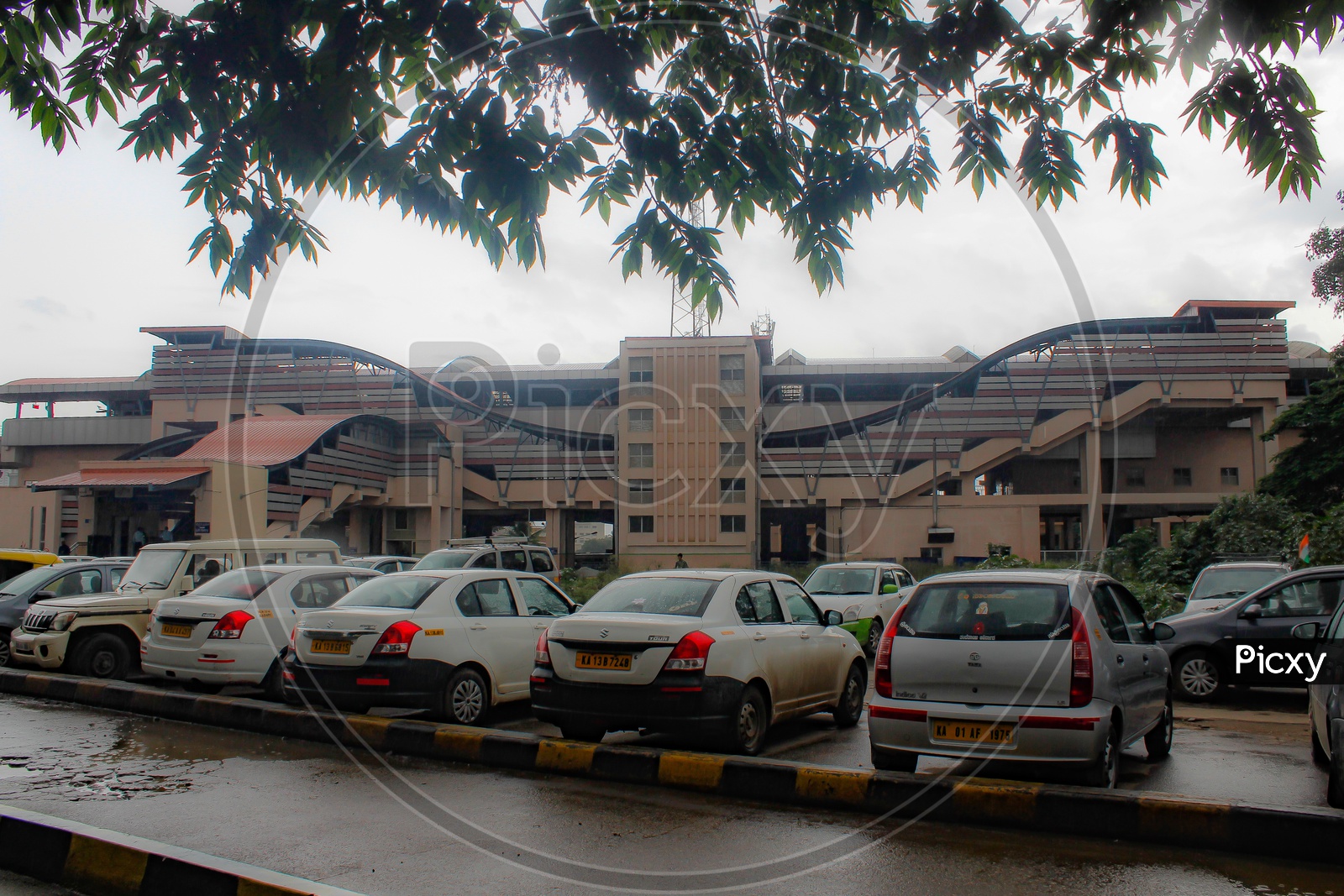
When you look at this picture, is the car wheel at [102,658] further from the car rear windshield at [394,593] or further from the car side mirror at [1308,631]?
the car side mirror at [1308,631]

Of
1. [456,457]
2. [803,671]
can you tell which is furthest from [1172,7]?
[456,457]

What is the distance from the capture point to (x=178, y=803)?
20.5 feet

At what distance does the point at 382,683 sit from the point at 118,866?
394cm

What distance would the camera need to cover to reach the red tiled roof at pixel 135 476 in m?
33.8

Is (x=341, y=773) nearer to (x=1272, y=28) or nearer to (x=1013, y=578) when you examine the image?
(x=1013, y=578)

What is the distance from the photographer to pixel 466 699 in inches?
353

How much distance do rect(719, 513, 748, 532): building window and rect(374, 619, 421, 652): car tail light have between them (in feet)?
136

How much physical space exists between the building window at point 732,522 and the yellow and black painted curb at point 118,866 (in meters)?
45.2

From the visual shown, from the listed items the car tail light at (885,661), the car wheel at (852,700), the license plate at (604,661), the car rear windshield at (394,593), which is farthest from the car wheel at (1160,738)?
the car rear windshield at (394,593)

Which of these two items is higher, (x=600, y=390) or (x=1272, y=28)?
(x=600, y=390)

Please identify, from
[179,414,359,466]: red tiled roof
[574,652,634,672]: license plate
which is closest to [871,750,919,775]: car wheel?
[574,652,634,672]: license plate

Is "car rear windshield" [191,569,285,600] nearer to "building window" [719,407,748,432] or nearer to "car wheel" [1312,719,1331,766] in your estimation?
"car wheel" [1312,719,1331,766]

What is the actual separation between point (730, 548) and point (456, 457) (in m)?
15.2

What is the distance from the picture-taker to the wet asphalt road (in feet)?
15.8
